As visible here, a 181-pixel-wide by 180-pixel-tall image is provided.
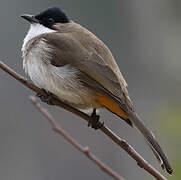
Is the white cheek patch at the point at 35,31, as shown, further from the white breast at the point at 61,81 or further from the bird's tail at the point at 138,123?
the bird's tail at the point at 138,123

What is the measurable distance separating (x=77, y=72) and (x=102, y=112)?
3.62 metres

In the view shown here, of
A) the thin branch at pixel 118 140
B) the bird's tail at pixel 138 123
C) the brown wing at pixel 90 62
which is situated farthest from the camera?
the brown wing at pixel 90 62

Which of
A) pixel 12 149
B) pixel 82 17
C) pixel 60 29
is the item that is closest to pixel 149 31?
pixel 82 17

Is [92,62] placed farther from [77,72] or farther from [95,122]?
[95,122]

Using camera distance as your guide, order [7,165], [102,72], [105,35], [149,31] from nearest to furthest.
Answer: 1. [102,72]
2. [7,165]
3. [149,31]
4. [105,35]

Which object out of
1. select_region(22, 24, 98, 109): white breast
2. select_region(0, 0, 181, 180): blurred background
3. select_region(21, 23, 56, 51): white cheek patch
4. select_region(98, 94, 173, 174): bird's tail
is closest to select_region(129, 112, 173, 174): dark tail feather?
select_region(98, 94, 173, 174): bird's tail

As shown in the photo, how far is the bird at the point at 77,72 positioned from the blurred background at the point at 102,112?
9.95 ft

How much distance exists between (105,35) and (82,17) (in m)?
0.51

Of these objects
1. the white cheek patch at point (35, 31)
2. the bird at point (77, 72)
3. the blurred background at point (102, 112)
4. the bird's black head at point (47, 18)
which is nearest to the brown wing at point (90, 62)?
the bird at point (77, 72)

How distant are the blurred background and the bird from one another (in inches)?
119

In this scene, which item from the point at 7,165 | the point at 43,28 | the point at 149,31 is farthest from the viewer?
the point at 149,31

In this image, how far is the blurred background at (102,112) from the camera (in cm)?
821

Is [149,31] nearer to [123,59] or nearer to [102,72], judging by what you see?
[123,59]

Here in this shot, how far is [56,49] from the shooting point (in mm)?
4301
